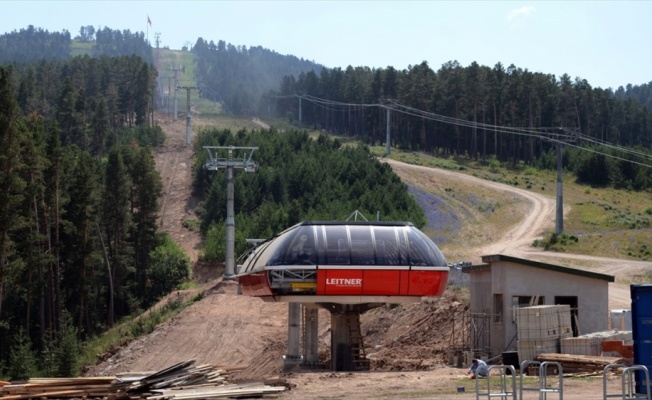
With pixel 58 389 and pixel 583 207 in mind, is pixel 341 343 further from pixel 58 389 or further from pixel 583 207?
pixel 583 207

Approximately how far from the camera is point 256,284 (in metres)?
43.8

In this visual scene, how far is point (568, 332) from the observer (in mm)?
40688

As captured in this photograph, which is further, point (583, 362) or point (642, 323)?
point (583, 362)

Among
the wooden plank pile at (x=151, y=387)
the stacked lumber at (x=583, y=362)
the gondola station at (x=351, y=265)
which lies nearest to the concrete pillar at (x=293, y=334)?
the gondola station at (x=351, y=265)

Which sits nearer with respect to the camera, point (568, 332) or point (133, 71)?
point (568, 332)

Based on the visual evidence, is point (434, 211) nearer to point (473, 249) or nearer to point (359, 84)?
point (473, 249)

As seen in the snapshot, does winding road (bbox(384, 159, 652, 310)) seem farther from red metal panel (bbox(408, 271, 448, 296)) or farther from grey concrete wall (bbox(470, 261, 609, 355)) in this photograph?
red metal panel (bbox(408, 271, 448, 296))

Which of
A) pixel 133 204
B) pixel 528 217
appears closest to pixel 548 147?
pixel 528 217

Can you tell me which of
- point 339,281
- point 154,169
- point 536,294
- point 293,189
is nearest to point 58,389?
point 339,281

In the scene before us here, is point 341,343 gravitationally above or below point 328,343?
above

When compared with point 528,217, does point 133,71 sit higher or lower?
higher

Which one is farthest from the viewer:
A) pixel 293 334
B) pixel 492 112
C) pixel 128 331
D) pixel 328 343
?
pixel 492 112

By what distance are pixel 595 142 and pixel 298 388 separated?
4593 inches

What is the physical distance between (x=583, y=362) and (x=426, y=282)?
8.03 metres
